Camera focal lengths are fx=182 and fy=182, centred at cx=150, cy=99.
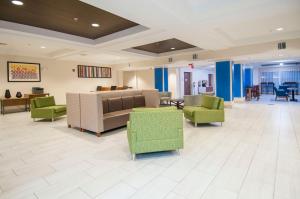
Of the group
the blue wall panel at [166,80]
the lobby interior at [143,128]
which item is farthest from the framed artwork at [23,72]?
the blue wall panel at [166,80]

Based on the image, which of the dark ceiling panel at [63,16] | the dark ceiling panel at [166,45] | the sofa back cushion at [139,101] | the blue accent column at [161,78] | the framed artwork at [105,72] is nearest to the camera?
the dark ceiling panel at [63,16]

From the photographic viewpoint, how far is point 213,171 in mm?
2516

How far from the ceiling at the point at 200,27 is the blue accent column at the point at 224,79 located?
49 cm

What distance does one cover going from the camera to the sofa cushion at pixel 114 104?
16.6ft

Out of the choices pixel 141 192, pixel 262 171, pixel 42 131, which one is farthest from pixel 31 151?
pixel 262 171

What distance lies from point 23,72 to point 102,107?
6.31 meters

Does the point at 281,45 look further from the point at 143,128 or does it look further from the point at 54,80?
the point at 54,80

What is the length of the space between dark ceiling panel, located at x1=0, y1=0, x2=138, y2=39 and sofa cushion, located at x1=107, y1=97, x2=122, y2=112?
200cm

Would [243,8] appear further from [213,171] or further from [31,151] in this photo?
[31,151]

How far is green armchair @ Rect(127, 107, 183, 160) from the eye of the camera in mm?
2852

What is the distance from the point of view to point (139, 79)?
1253 cm

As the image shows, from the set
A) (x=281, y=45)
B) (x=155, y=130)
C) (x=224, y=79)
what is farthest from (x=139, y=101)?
(x=281, y=45)

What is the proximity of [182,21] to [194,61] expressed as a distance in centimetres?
486

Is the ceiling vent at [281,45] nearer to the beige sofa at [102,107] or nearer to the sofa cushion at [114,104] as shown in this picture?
the beige sofa at [102,107]
